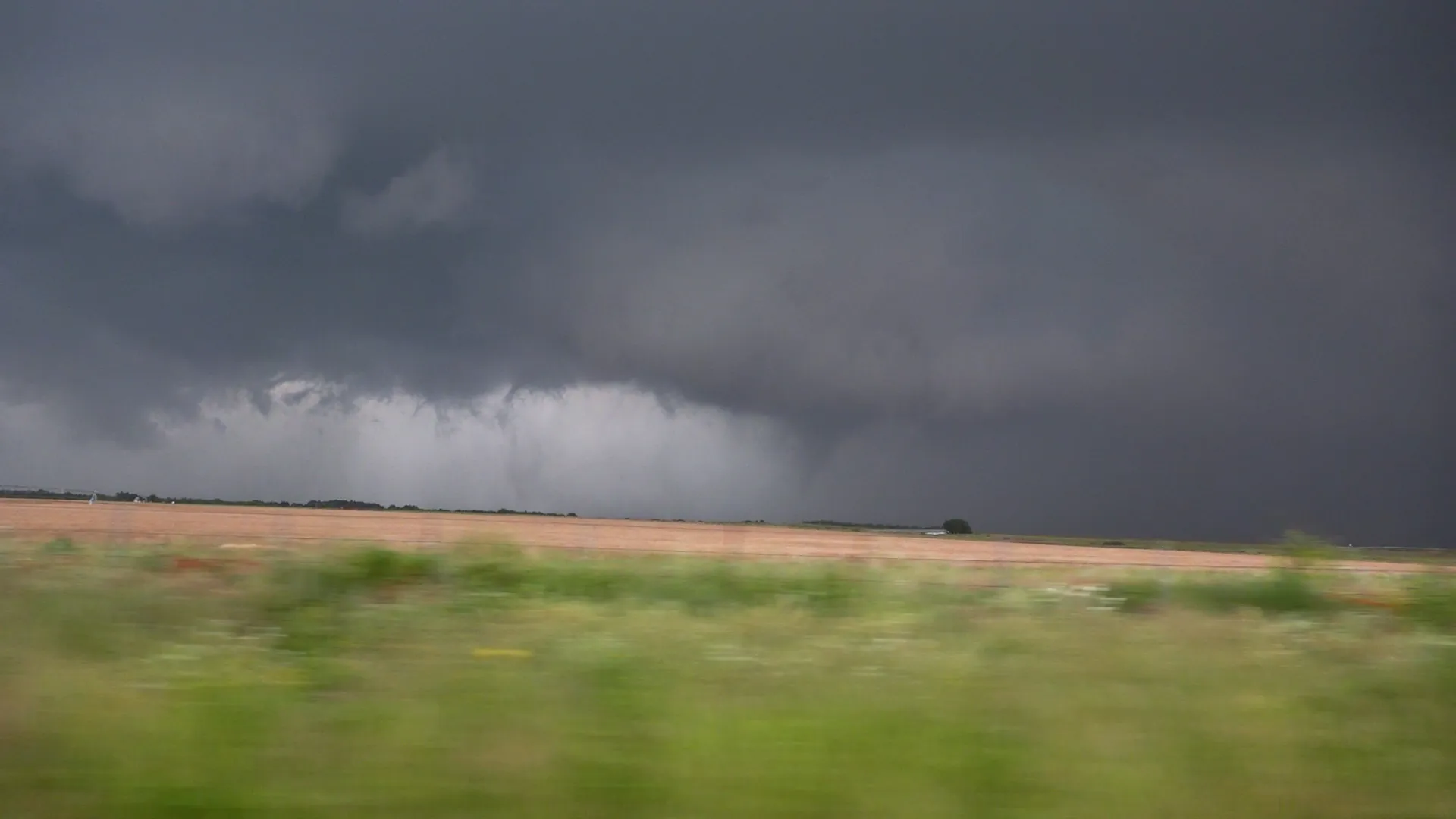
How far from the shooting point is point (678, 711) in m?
6.01

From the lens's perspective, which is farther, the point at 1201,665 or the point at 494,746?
the point at 1201,665

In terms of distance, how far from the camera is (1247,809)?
16.7 feet

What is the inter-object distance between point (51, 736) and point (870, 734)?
3882mm

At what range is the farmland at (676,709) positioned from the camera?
493 cm

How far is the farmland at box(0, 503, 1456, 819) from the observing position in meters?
4.93

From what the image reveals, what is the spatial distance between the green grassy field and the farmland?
24 mm

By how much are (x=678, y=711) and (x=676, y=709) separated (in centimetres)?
4

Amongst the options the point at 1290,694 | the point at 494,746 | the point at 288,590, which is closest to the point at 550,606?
the point at 288,590

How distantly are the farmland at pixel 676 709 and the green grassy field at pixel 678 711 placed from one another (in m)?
0.02

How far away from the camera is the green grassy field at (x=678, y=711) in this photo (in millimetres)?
4922

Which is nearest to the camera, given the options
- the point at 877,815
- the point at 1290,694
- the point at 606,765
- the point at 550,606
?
the point at 877,815

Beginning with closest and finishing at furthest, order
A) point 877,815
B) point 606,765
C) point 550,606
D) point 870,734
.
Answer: point 877,815 → point 606,765 → point 870,734 → point 550,606

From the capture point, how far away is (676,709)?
19.8 ft

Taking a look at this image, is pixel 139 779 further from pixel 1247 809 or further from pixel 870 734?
pixel 1247 809
